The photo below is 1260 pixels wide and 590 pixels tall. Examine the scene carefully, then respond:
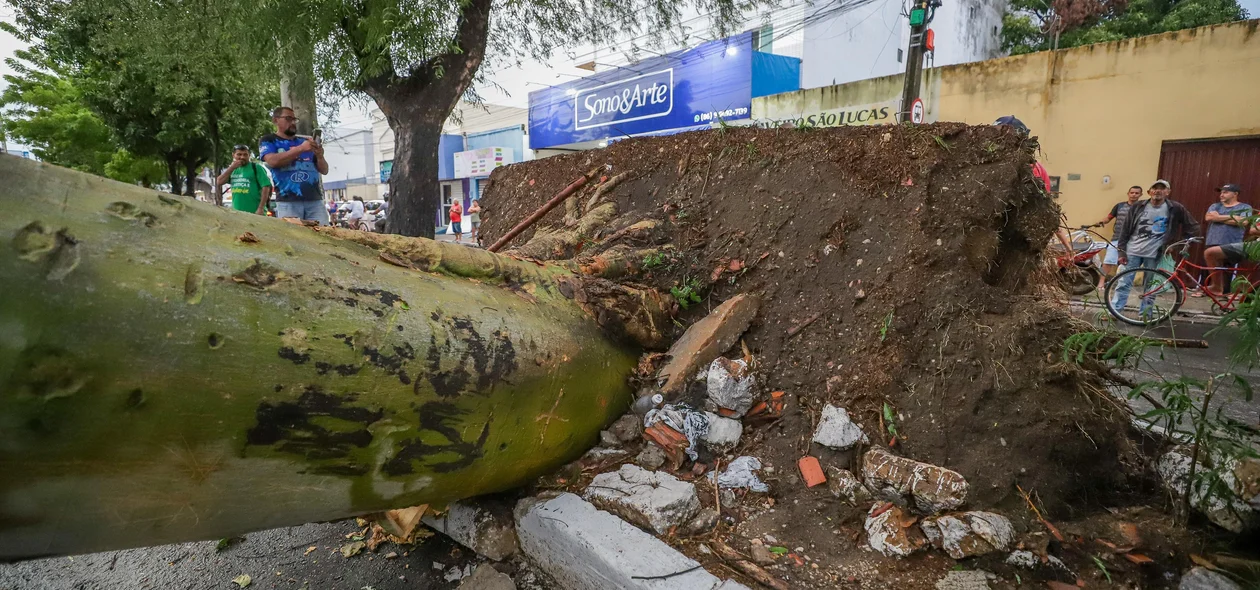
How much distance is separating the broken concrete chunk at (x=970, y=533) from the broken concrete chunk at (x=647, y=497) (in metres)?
0.79

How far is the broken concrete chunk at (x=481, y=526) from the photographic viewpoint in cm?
229

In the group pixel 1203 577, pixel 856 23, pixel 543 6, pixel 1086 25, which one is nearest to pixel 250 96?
pixel 543 6

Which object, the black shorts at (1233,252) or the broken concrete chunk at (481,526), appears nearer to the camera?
the broken concrete chunk at (481,526)

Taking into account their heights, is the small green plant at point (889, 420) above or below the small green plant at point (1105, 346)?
below

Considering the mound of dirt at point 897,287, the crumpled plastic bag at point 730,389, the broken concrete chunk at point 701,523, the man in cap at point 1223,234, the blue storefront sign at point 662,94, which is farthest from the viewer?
the blue storefront sign at point 662,94

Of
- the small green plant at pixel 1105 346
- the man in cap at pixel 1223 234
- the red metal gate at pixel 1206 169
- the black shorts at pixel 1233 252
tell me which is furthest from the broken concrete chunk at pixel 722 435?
the red metal gate at pixel 1206 169

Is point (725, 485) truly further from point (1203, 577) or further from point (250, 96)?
point (250, 96)

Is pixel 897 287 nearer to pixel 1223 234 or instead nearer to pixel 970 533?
pixel 970 533

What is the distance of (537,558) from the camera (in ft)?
7.26

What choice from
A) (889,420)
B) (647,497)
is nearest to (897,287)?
(889,420)

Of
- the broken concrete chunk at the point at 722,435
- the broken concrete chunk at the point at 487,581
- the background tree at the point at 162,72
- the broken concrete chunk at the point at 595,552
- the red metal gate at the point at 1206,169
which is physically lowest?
the broken concrete chunk at the point at 487,581

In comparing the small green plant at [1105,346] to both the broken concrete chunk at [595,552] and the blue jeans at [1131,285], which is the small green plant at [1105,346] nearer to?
the broken concrete chunk at [595,552]

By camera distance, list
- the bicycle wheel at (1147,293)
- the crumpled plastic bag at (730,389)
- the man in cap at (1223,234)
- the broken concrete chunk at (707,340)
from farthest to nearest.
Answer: the man in cap at (1223,234), the bicycle wheel at (1147,293), the broken concrete chunk at (707,340), the crumpled plastic bag at (730,389)

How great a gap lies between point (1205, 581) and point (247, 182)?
700 centimetres
